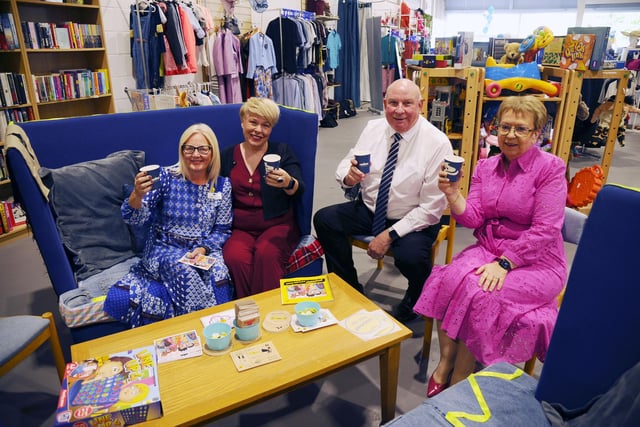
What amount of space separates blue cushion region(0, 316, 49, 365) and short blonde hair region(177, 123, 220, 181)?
903 mm

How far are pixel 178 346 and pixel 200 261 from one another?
0.61m

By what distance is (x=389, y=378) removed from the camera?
1678 millimetres

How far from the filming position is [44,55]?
427cm

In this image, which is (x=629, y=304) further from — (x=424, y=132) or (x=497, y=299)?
(x=424, y=132)

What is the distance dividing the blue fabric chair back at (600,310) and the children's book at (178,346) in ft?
3.57

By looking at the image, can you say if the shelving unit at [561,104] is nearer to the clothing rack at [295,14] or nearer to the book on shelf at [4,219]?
the book on shelf at [4,219]

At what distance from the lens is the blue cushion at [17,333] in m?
1.59

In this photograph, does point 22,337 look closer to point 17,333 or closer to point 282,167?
point 17,333

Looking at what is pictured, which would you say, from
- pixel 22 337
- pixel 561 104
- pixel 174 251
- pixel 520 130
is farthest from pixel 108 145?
pixel 561 104

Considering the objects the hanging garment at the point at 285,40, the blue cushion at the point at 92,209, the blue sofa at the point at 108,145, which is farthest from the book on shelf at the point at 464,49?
the hanging garment at the point at 285,40

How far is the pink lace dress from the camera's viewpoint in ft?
5.59

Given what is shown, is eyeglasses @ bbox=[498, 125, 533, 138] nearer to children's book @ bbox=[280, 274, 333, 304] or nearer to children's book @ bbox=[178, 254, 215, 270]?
children's book @ bbox=[280, 274, 333, 304]

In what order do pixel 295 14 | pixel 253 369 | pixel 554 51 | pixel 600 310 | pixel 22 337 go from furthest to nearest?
pixel 295 14
pixel 554 51
pixel 22 337
pixel 253 369
pixel 600 310

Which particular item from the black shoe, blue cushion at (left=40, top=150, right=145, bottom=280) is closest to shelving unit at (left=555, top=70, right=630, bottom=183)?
the black shoe
